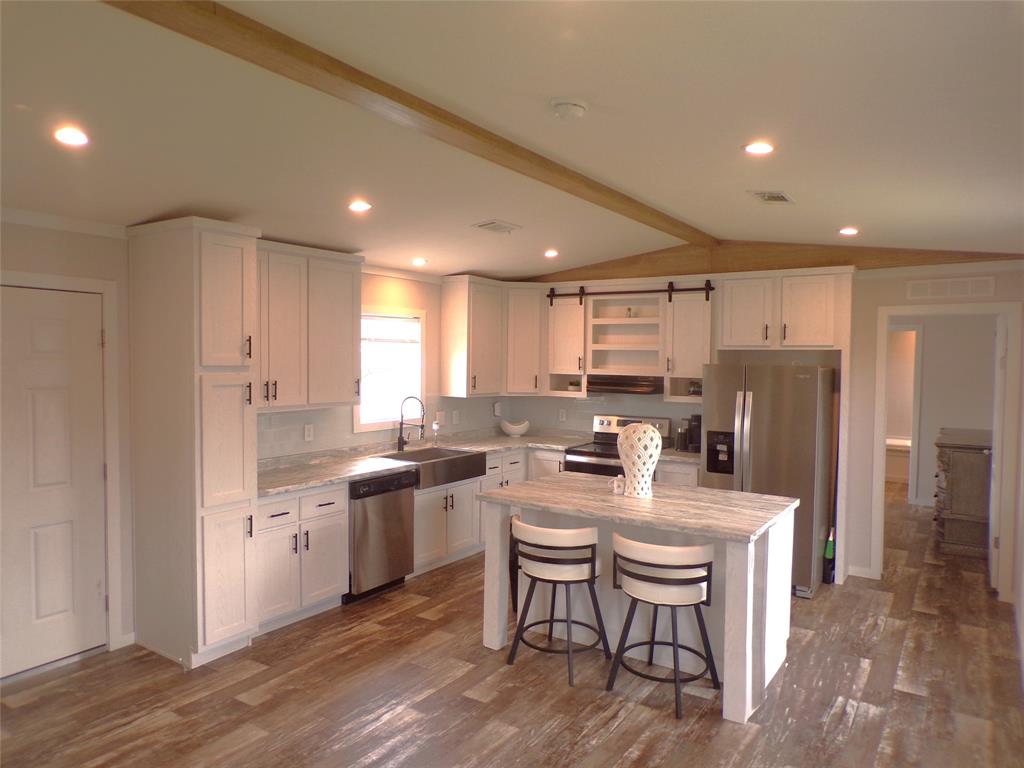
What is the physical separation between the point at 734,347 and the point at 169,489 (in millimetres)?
4201

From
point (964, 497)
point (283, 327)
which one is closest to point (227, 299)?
point (283, 327)

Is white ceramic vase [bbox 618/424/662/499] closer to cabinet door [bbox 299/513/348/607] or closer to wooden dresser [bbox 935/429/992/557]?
cabinet door [bbox 299/513/348/607]

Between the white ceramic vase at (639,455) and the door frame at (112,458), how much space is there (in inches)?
111

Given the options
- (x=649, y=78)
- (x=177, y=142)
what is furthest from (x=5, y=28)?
(x=649, y=78)

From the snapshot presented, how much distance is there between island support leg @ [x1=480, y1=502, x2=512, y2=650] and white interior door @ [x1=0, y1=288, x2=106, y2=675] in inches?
84.6

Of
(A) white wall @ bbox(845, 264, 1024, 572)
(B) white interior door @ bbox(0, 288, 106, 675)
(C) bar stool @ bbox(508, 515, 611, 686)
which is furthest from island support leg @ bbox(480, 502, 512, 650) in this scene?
(A) white wall @ bbox(845, 264, 1024, 572)

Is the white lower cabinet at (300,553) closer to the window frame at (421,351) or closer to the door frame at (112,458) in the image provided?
the door frame at (112,458)

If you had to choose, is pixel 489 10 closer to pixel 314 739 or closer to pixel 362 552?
pixel 314 739

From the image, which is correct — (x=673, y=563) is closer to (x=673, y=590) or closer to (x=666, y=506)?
(x=673, y=590)

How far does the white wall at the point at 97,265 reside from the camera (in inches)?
133

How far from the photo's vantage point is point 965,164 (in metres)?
2.70

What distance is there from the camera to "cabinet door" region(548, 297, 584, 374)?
6.30m

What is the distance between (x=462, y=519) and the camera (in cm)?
548

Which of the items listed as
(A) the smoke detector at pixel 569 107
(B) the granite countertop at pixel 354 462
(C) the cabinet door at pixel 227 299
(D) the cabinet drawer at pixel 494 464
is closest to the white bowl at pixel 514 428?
(B) the granite countertop at pixel 354 462
